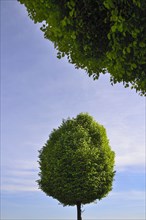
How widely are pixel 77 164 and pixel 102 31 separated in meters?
21.4

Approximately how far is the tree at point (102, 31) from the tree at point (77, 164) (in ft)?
65.9

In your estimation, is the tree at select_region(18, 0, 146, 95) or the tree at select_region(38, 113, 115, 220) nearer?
the tree at select_region(18, 0, 146, 95)

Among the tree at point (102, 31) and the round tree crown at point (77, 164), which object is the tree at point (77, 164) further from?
the tree at point (102, 31)

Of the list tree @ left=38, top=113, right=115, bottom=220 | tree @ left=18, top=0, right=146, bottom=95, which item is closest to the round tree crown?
tree @ left=38, top=113, right=115, bottom=220

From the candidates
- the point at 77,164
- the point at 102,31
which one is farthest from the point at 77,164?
the point at 102,31

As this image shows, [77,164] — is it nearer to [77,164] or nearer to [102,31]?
[77,164]

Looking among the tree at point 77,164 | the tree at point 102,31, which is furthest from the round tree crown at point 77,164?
the tree at point 102,31

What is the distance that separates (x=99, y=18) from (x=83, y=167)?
2189 cm

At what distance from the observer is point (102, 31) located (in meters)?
13.7

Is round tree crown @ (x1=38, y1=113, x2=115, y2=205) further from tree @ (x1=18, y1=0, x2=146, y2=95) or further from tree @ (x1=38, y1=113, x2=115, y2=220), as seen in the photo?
tree @ (x1=18, y1=0, x2=146, y2=95)

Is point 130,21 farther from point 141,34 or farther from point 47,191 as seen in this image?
point 47,191

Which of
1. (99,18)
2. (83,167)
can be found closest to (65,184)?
(83,167)

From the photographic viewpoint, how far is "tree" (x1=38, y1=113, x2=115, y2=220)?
110 ft

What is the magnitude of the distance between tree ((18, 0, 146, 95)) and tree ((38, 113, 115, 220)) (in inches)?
790
